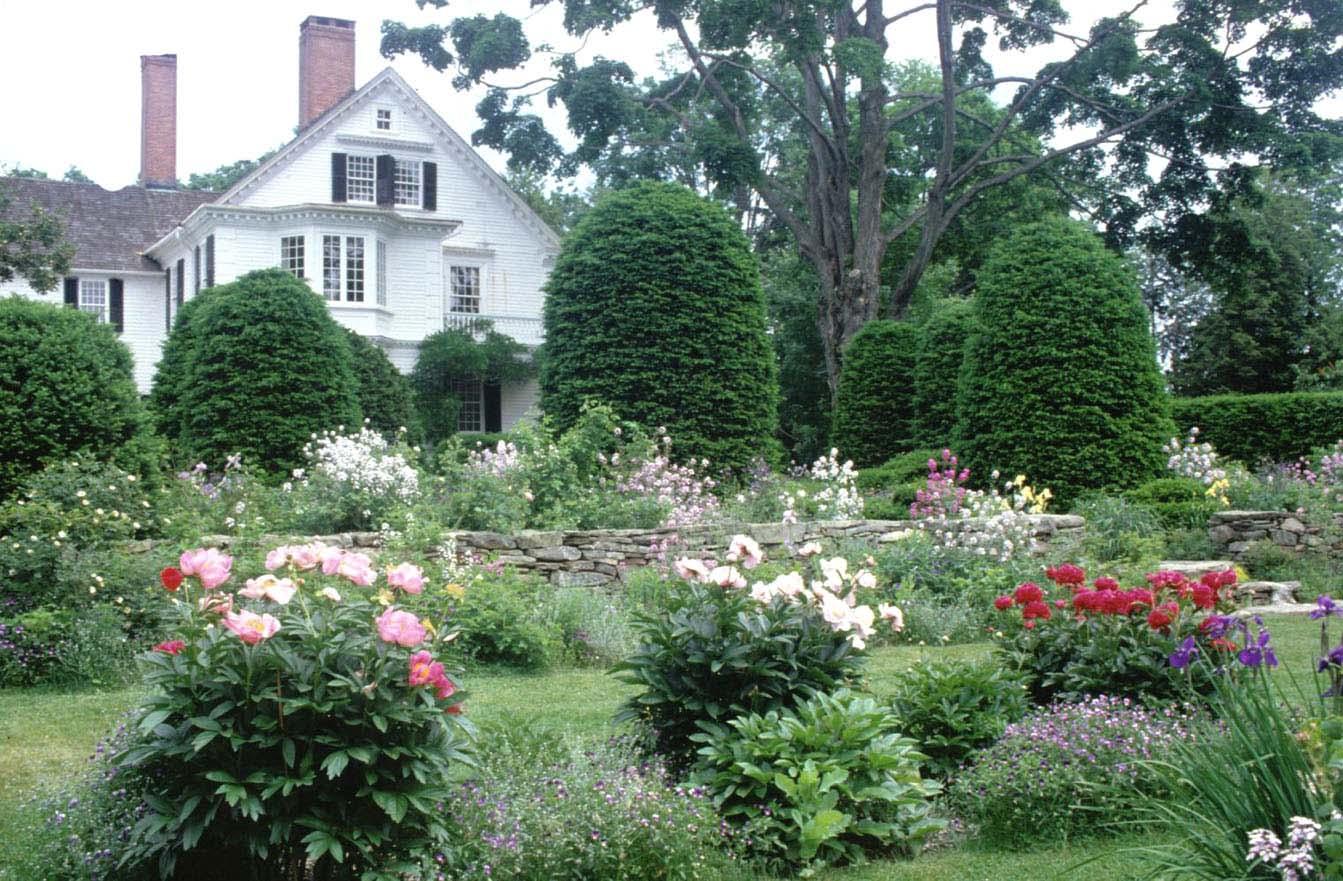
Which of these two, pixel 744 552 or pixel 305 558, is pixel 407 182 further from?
pixel 305 558

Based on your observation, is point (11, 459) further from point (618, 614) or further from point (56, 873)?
point (56, 873)

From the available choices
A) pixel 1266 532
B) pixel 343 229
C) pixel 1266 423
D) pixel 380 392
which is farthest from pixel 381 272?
pixel 1266 532

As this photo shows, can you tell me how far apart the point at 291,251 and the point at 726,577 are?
866 inches

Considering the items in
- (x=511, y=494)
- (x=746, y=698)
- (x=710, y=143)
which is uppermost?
(x=710, y=143)

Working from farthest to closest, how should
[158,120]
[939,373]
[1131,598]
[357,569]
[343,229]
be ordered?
[158,120], [343,229], [939,373], [1131,598], [357,569]

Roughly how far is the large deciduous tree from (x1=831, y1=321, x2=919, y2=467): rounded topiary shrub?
7.88ft

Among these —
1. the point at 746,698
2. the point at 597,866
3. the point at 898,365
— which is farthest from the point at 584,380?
the point at 597,866

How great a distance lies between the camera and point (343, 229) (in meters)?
24.6

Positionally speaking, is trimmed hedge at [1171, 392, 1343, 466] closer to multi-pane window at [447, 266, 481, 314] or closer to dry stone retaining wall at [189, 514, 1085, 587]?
dry stone retaining wall at [189, 514, 1085, 587]

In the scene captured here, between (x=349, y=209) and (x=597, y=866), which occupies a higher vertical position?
(x=349, y=209)

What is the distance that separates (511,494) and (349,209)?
52.5 feet

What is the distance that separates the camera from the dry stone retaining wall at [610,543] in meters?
9.12

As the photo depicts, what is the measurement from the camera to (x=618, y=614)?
848 cm

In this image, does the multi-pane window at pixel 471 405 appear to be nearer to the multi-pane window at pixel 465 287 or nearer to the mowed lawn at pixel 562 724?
the multi-pane window at pixel 465 287
